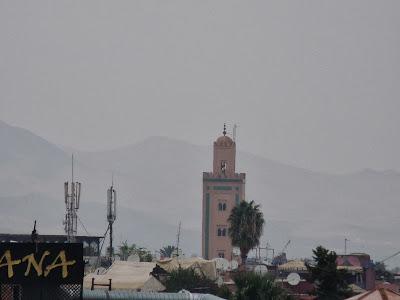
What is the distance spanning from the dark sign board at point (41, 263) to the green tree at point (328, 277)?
51077 mm

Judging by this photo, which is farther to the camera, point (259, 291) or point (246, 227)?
point (246, 227)

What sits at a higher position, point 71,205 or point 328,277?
point 71,205

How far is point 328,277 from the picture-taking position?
3137 inches

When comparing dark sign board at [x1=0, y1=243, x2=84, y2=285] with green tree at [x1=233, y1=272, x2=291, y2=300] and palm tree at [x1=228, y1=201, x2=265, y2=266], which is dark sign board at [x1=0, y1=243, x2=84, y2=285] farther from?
palm tree at [x1=228, y1=201, x2=265, y2=266]

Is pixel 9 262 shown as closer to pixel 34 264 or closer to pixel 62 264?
pixel 34 264

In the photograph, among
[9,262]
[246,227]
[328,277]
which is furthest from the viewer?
[246,227]

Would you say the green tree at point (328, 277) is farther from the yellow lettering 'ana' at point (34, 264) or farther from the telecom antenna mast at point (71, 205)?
the telecom antenna mast at point (71, 205)

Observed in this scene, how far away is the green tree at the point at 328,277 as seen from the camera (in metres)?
79.3

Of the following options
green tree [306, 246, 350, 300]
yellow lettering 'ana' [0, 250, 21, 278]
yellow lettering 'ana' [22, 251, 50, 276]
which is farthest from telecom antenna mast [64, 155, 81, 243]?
yellow lettering 'ana' [22, 251, 50, 276]

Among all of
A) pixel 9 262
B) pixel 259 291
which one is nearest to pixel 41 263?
pixel 9 262

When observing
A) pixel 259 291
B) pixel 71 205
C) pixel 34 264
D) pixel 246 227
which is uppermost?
pixel 71 205

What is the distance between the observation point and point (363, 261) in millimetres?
184375

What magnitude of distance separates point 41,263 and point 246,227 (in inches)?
4091

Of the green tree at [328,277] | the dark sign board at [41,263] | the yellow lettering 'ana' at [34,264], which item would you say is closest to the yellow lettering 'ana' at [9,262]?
the dark sign board at [41,263]
